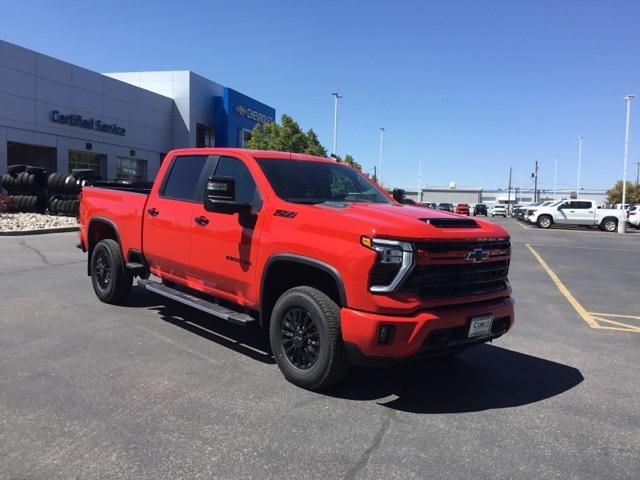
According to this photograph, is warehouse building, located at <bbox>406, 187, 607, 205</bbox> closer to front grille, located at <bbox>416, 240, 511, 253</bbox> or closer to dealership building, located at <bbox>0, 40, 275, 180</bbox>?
dealership building, located at <bbox>0, 40, 275, 180</bbox>

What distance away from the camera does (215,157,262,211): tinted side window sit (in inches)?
193

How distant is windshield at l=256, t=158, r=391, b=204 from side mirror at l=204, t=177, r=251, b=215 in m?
0.37

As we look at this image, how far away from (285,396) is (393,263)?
54.2 inches

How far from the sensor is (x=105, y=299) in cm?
717

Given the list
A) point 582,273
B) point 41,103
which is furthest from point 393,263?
point 41,103

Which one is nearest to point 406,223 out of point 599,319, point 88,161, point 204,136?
point 599,319

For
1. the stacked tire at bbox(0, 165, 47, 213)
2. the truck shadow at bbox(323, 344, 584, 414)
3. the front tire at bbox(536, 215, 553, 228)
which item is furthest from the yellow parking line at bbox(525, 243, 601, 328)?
the front tire at bbox(536, 215, 553, 228)

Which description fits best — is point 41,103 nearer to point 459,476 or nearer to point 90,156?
point 90,156

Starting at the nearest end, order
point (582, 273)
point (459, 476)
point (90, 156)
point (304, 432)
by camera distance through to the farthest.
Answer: point (459, 476), point (304, 432), point (582, 273), point (90, 156)

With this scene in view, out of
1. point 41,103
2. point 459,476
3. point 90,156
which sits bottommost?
point 459,476

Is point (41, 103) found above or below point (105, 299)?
above

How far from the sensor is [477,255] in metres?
4.27

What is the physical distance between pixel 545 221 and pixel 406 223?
108 feet

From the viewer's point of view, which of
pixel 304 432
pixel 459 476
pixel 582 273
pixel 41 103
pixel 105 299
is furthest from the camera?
pixel 41 103
